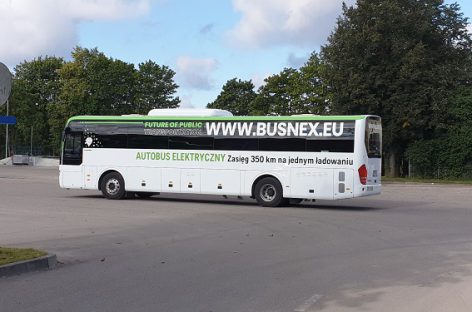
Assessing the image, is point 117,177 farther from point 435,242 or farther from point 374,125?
point 435,242

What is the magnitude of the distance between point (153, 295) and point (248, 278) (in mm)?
1636

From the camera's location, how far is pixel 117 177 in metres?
22.5

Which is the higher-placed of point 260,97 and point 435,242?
point 260,97

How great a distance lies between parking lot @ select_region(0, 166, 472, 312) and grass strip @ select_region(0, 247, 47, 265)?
1.27ft

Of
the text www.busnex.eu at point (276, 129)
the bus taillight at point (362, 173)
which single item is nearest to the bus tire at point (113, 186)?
the text www.busnex.eu at point (276, 129)

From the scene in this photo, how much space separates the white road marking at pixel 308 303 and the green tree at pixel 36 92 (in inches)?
2716

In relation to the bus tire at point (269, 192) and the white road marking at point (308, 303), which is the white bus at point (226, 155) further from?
the white road marking at point (308, 303)

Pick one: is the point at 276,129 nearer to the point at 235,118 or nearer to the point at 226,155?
the point at 235,118

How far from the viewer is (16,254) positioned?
29.9ft

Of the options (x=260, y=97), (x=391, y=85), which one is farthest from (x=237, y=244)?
(x=260, y=97)

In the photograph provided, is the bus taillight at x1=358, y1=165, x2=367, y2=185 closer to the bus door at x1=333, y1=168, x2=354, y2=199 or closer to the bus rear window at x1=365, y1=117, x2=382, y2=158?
the bus door at x1=333, y1=168, x2=354, y2=199

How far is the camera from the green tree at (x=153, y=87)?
7200cm

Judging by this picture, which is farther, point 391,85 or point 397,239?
point 391,85

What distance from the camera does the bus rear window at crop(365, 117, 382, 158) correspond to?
758 inches
